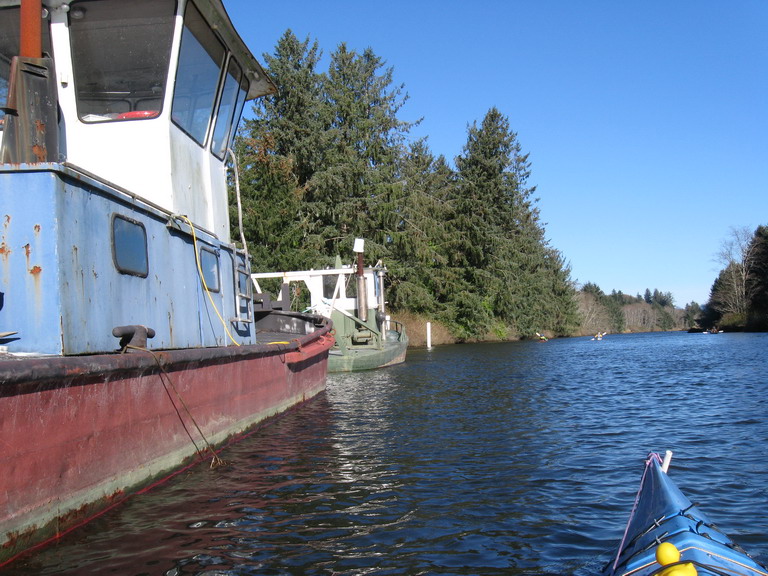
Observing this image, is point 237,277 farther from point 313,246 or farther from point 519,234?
point 519,234

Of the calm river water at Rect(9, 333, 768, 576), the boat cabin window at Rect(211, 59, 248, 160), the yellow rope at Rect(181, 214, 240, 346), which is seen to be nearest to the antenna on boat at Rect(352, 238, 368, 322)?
the calm river water at Rect(9, 333, 768, 576)

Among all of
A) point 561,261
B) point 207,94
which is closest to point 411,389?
point 207,94

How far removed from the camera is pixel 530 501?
6.54 metres

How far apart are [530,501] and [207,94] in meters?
6.46

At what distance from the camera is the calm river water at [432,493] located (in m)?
5.04

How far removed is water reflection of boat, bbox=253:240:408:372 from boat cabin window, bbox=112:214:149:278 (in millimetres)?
13792

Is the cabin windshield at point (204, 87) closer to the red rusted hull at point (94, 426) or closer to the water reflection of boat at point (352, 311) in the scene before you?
the red rusted hull at point (94, 426)

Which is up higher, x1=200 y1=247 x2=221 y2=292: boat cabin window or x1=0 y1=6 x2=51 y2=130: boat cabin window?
x1=0 y1=6 x2=51 y2=130: boat cabin window

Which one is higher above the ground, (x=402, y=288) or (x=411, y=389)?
(x=402, y=288)

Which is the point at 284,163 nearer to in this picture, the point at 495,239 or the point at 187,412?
the point at 495,239

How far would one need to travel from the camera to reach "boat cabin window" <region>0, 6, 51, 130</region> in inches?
287

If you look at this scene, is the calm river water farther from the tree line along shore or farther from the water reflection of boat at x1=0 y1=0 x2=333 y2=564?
the tree line along shore

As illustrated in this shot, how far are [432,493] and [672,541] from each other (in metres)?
3.14

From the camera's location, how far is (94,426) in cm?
539
